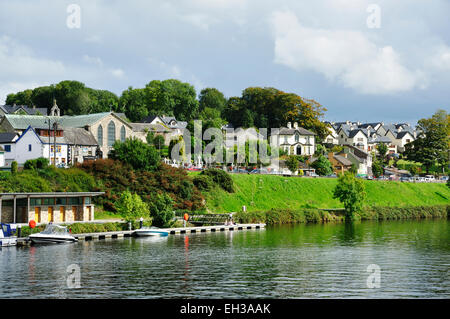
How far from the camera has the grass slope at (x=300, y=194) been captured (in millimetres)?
90312

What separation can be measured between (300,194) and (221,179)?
15.1 meters

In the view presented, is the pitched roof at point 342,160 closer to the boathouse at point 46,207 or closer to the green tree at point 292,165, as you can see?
the green tree at point 292,165

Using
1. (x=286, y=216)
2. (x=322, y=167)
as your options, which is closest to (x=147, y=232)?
(x=286, y=216)

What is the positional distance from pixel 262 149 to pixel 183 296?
88921 millimetres

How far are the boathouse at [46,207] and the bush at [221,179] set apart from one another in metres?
25.7

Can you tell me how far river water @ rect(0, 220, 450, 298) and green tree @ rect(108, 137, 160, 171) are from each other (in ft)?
72.0

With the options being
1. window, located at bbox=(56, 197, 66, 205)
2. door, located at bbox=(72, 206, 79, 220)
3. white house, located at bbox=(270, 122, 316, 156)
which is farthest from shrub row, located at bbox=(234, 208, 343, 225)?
white house, located at bbox=(270, 122, 316, 156)

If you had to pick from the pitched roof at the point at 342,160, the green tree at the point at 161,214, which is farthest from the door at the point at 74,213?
the pitched roof at the point at 342,160
